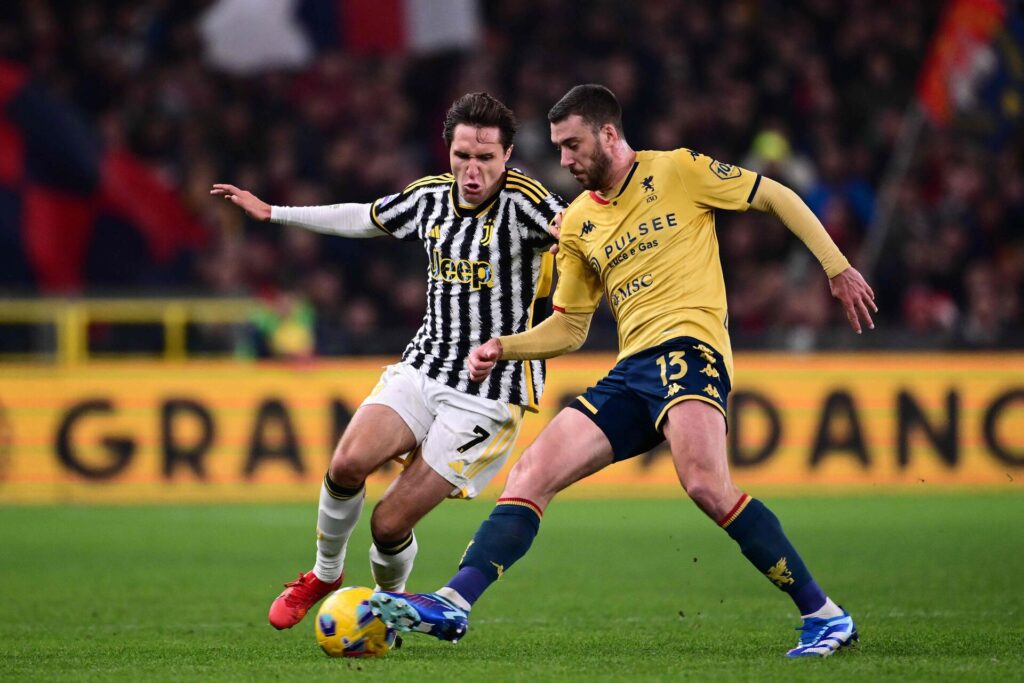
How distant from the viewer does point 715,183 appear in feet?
20.2

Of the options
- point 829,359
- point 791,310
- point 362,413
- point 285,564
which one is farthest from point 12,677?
point 791,310

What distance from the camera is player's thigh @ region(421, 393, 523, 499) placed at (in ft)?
21.9

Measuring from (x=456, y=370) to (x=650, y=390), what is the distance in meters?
1.04

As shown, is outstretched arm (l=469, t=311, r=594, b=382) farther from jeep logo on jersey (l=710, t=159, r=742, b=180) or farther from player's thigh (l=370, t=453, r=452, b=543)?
jeep logo on jersey (l=710, t=159, r=742, b=180)

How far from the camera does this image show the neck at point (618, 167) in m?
6.20

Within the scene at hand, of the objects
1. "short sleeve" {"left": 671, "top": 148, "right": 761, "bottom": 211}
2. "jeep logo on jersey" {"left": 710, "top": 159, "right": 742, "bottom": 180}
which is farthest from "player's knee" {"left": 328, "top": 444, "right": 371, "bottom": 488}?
"jeep logo on jersey" {"left": 710, "top": 159, "right": 742, "bottom": 180}

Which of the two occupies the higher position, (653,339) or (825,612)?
(653,339)

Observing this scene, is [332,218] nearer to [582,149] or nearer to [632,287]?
[582,149]

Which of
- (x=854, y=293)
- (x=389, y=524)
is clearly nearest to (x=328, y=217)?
(x=389, y=524)

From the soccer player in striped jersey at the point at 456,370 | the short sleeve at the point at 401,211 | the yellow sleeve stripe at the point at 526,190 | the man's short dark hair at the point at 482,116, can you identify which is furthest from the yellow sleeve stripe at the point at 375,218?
the yellow sleeve stripe at the point at 526,190

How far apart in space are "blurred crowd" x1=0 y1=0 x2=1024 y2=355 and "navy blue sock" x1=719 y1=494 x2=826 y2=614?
9291 mm

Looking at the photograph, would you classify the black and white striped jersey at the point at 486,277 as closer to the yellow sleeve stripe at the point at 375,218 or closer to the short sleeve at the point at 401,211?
the short sleeve at the point at 401,211

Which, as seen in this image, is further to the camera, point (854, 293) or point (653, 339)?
point (653, 339)

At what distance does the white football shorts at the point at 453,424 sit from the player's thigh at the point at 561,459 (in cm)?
59
